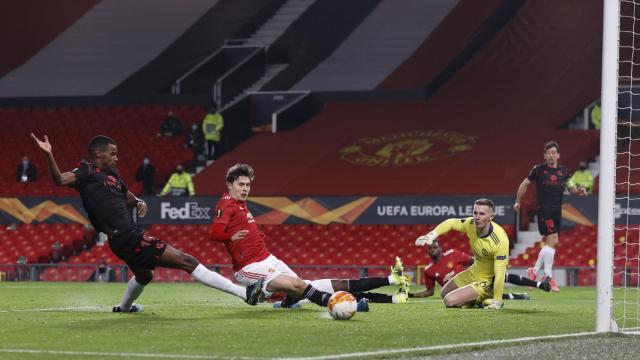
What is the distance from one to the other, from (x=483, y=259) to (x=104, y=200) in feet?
14.2

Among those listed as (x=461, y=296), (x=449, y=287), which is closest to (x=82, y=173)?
(x=461, y=296)

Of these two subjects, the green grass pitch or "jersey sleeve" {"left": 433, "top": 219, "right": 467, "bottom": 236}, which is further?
"jersey sleeve" {"left": 433, "top": 219, "right": 467, "bottom": 236}

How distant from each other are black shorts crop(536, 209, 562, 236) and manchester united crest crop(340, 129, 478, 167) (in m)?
12.2

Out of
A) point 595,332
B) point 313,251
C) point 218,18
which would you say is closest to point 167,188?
point 313,251

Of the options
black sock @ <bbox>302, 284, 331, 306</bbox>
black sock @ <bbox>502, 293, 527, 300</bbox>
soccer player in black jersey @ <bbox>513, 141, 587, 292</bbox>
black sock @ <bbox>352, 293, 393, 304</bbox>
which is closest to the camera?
black sock @ <bbox>302, 284, 331, 306</bbox>

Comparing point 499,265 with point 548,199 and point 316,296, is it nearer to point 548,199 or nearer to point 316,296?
point 316,296

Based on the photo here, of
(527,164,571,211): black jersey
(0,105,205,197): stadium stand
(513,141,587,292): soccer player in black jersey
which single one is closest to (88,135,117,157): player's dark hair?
(513,141,587,292): soccer player in black jersey

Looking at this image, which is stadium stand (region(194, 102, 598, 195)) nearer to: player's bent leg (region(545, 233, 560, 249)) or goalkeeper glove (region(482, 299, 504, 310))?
player's bent leg (region(545, 233, 560, 249))

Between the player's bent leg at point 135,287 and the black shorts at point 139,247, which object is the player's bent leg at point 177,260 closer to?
the black shorts at point 139,247

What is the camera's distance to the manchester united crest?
30.9 meters

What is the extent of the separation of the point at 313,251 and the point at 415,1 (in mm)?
12875

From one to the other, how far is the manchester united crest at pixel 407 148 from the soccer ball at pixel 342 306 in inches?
772

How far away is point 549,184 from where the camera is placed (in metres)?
18.2

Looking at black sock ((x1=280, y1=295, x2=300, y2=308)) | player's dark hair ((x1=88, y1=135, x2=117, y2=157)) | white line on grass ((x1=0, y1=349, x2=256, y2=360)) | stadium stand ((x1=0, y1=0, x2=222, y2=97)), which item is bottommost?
white line on grass ((x1=0, y1=349, x2=256, y2=360))
